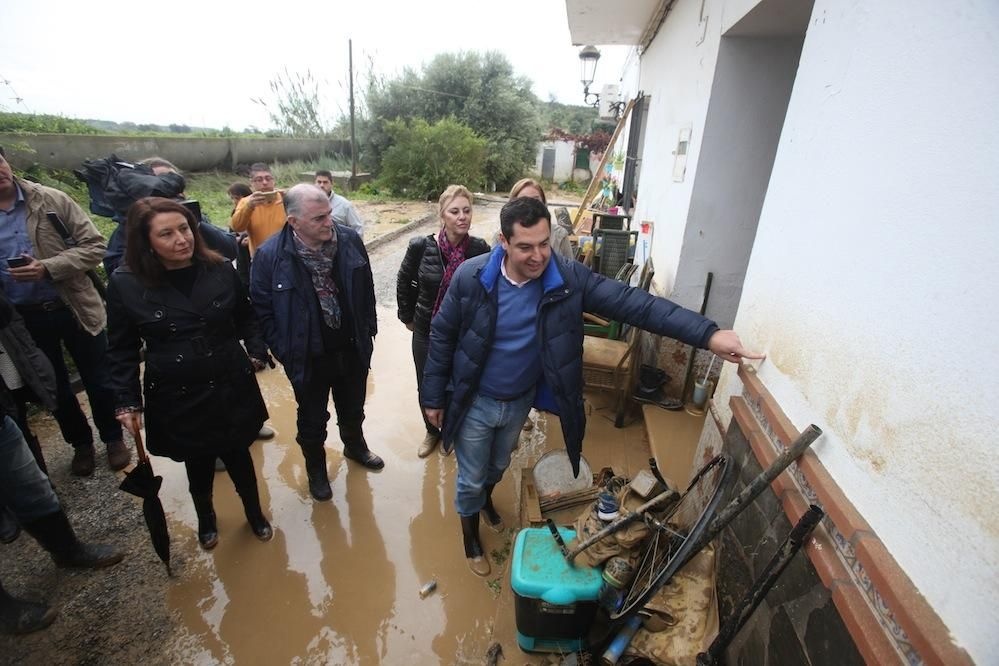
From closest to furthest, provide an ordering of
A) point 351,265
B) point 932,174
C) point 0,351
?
point 932,174 → point 0,351 → point 351,265

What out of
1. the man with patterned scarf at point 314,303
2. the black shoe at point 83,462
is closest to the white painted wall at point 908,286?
the man with patterned scarf at point 314,303

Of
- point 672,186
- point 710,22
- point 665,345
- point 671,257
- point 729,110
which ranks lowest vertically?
point 665,345

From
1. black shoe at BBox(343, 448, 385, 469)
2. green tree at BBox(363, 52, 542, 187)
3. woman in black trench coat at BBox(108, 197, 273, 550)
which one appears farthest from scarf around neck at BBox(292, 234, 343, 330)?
green tree at BBox(363, 52, 542, 187)

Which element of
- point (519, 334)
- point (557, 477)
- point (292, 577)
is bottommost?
point (292, 577)

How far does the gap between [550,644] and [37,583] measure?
2.72 meters

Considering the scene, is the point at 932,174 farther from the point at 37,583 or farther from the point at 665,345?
the point at 37,583

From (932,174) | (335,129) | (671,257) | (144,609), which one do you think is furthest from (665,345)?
(335,129)

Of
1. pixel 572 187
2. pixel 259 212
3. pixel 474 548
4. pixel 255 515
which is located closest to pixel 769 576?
pixel 474 548

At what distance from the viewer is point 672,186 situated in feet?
13.1

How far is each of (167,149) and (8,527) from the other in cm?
1226

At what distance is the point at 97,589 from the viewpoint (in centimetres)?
248

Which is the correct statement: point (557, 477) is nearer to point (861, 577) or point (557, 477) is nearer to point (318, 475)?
point (318, 475)

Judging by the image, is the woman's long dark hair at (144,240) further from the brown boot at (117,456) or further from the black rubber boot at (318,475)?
the brown boot at (117,456)

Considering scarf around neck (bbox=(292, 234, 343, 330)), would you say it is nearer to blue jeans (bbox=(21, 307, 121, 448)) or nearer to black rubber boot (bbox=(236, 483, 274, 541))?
black rubber boot (bbox=(236, 483, 274, 541))
